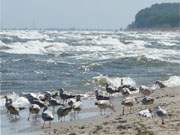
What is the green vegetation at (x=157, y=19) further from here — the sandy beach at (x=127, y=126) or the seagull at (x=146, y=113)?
the seagull at (x=146, y=113)

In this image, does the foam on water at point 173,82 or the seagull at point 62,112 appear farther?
the foam on water at point 173,82

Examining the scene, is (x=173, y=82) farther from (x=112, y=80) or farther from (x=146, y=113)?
(x=146, y=113)

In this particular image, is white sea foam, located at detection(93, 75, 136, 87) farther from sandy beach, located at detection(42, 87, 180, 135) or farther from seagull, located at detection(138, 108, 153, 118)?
seagull, located at detection(138, 108, 153, 118)

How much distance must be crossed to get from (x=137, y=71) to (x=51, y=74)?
18.0 feet

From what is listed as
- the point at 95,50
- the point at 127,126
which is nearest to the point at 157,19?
the point at 95,50

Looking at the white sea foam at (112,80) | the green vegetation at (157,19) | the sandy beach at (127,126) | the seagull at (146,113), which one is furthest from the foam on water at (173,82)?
the green vegetation at (157,19)

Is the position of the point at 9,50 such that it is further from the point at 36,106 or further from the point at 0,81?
the point at 36,106

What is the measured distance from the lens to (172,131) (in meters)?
11.3

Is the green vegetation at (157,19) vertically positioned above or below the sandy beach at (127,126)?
below

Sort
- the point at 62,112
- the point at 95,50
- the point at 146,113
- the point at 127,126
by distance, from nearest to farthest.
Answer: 1. the point at 127,126
2. the point at 146,113
3. the point at 62,112
4. the point at 95,50

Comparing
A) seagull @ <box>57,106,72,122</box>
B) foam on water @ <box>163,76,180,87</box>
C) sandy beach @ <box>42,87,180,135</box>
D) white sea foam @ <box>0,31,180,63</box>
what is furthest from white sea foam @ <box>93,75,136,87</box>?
white sea foam @ <box>0,31,180,63</box>

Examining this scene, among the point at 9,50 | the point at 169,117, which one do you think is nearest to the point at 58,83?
the point at 169,117

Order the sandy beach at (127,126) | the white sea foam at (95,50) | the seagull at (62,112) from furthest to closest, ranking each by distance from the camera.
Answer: the white sea foam at (95,50) → the seagull at (62,112) → the sandy beach at (127,126)

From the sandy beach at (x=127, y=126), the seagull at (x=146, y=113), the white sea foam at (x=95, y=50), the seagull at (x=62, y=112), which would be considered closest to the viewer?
the sandy beach at (x=127, y=126)
